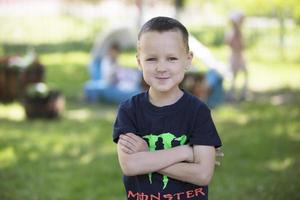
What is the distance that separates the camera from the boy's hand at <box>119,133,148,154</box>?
2889 mm

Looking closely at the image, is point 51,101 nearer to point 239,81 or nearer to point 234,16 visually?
point 234,16

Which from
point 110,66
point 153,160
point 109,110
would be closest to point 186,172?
point 153,160

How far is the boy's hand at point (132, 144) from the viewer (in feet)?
9.48

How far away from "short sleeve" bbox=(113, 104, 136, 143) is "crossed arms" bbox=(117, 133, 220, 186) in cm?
3

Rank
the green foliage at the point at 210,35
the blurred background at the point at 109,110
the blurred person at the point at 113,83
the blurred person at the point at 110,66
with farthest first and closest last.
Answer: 1. the green foliage at the point at 210,35
2. the blurred person at the point at 110,66
3. the blurred person at the point at 113,83
4. the blurred background at the point at 109,110

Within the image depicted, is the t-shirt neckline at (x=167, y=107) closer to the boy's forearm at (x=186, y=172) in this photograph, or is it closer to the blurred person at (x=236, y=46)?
the boy's forearm at (x=186, y=172)

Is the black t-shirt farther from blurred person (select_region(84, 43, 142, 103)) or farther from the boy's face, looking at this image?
blurred person (select_region(84, 43, 142, 103))

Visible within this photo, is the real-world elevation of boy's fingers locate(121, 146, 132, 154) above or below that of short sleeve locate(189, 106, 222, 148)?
below

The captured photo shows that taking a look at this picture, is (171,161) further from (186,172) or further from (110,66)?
(110,66)

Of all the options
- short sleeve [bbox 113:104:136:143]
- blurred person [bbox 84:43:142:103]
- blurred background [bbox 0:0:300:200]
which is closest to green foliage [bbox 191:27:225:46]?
blurred background [bbox 0:0:300:200]

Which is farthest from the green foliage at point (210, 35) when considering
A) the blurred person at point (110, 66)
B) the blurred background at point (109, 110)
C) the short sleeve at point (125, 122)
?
the short sleeve at point (125, 122)

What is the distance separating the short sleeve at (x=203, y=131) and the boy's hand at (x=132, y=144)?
22 cm

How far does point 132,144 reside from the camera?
9.48 ft

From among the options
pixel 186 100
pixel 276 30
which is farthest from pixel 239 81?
pixel 186 100
